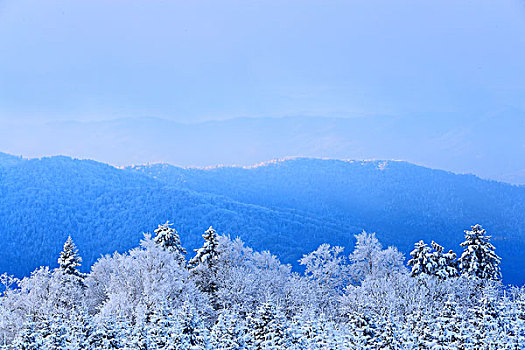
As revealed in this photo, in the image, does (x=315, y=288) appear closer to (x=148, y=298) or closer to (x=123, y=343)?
(x=148, y=298)

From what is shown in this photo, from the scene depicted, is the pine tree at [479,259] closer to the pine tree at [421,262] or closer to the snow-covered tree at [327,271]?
the pine tree at [421,262]

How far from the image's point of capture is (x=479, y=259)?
49.7m

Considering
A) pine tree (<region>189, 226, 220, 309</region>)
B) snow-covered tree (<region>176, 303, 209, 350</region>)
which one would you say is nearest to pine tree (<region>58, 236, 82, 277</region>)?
pine tree (<region>189, 226, 220, 309</region>)

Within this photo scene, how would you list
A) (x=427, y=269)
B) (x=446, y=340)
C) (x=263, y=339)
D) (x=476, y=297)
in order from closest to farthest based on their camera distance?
1. (x=446, y=340)
2. (x=263, y=339)
3. (x=476, y=297)
4. (x=427, y=269)

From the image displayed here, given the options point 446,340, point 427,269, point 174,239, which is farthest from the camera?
point 174,239

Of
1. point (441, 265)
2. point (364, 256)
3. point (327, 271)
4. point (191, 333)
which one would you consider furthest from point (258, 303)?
point (441, 265)

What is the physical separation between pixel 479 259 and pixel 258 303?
26.9 m

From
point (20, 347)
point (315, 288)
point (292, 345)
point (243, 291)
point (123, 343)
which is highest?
point (315, 288)

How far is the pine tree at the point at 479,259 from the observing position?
48.6 m

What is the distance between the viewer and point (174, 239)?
180ft

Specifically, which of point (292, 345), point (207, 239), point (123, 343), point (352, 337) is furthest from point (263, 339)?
point (207, 239)

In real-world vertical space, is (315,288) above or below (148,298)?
above

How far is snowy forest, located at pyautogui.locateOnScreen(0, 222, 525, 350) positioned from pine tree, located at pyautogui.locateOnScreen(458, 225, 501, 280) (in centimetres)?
12

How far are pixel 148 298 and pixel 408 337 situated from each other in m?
23.6
